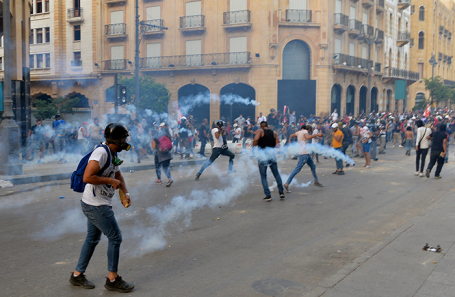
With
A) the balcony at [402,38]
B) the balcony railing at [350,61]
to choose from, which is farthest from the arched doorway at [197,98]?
the balcony at [402,38]

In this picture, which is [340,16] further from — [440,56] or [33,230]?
[440,56]

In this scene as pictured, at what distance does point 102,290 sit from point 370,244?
3.68m

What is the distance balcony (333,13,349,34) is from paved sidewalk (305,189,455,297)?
28.9m

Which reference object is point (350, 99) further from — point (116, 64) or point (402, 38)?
point (116, 64)

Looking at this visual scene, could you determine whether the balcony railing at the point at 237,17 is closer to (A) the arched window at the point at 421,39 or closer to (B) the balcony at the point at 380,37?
(B) the balcony at the point at 380,37

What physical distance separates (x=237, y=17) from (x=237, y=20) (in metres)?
0.22

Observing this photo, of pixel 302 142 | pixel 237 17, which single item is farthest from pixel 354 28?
pixel 302 142

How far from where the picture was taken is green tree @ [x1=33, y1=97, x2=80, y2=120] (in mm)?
18000

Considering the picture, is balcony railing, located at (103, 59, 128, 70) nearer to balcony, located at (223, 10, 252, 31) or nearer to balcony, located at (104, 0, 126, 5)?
balcony, located at (104, 0, 126, 5)

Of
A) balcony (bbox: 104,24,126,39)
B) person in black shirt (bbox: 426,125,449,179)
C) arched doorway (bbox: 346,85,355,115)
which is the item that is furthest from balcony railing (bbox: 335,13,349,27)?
person in black shirt (bbox: 426,125,449,179)

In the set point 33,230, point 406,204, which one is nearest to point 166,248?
point 33,230

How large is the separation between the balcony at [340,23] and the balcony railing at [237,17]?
7012 millimetres

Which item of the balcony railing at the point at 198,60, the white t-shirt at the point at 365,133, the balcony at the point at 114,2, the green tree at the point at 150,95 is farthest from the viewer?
the balcony at the point at 114,2

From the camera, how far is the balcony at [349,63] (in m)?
33.4
